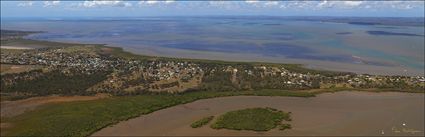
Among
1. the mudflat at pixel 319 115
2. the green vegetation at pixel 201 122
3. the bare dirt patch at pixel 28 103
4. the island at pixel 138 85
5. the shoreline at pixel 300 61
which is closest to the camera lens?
the mudflat at pixel 319 115

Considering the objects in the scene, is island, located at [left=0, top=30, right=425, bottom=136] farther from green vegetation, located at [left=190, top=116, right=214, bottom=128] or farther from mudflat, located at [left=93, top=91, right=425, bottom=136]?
mudflat, located at [left=93, top=91, right=425, bottom=136]

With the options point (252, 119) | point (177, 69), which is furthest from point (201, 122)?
point (177, 69)

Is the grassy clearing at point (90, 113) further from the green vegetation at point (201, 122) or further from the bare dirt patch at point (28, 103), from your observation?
the green vegetation at point (201, 122)

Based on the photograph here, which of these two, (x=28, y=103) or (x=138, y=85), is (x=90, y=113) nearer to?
(x=28, y=103)

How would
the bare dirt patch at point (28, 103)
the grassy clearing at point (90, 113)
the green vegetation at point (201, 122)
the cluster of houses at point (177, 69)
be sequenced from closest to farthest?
the grassy clearing at point (90, 113), the green vegetation at point (201, 122), the bare dirt patch at point (28, 103), the cluster of houses at point (177, 69)

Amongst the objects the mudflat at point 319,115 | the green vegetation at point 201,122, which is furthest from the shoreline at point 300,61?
the green vegetation at point 201,122
